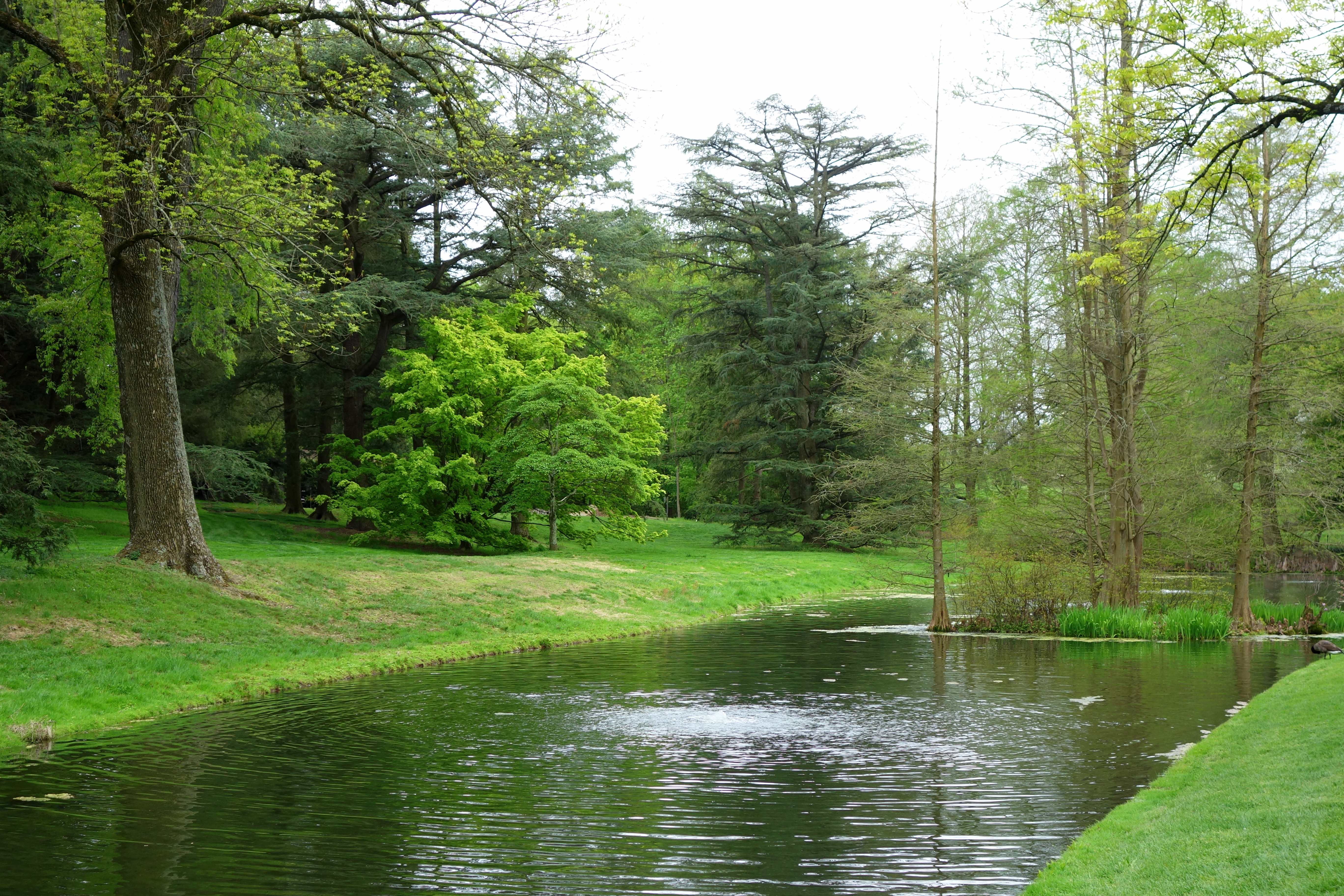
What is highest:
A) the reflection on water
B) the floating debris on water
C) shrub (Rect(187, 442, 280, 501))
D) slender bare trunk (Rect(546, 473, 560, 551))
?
shrub (Rect(187, 442, 280, 501))

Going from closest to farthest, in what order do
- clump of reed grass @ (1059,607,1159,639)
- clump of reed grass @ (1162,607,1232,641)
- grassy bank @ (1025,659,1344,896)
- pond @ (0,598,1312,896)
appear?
grassy bank @ (1025,659,1344,896) < pond @ (0,598,1312,896) < clump of reed grass @ (1162,607,1232,641) < clump of reed grass @ (1059,607,1159,639)

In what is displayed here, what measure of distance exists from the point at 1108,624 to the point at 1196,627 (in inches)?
63.1

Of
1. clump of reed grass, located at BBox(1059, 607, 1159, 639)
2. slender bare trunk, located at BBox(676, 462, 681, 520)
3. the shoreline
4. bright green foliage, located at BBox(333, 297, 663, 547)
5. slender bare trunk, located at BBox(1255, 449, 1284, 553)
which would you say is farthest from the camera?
slender bare trunk, located at BBox(676, 462, 681, 520)

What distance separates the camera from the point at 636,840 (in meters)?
7.71

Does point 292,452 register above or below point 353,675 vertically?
above

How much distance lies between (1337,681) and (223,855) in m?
11.7

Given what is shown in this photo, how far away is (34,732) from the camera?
10875mm

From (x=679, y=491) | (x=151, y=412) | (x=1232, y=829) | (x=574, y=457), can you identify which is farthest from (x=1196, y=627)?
(x=679, y=491)

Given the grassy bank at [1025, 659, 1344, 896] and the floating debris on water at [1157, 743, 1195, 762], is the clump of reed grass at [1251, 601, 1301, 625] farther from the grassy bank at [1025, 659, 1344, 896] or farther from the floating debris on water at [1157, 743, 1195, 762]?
the grassy bank at [1025, 659, 1344, 896]

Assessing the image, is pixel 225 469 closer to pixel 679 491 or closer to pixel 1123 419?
pixel 1123 419

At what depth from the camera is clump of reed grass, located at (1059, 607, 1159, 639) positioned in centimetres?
2069

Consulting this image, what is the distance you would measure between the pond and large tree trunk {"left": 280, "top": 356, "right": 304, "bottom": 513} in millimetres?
24302

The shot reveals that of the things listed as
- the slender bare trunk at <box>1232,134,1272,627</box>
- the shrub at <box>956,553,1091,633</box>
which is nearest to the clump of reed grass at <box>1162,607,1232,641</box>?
the slender bare trunk at <box>1232,134,1272,627</box>

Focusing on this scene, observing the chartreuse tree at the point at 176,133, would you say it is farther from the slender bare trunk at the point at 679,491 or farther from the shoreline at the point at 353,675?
the slender bare trunk at the point at 679,491
